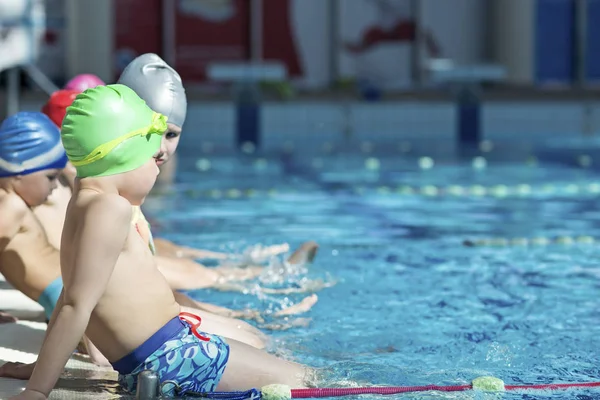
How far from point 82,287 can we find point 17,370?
2.24ft

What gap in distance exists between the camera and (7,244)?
3.76m

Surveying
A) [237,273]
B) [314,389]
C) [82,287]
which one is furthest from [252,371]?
[237,273]

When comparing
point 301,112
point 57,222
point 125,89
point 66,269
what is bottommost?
point 301,112

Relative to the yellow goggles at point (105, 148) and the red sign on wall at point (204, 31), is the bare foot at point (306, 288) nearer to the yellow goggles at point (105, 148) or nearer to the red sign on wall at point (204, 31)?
the yellow goggles at point (105, 148)

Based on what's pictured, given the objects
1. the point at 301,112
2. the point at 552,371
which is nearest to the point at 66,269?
the point at 552,371

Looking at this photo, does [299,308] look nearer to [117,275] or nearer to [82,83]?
[82,83]

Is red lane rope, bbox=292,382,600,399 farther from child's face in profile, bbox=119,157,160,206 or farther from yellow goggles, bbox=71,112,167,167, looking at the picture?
yellow goggles, bbox=71,112,167,167

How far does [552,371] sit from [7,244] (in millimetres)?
2004

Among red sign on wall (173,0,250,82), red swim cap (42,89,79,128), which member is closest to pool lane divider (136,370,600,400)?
red swim cap (42,89,79,128)

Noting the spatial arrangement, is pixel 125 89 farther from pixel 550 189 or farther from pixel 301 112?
pixel 301 112

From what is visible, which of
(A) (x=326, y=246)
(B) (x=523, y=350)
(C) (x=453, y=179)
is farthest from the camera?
(C) (x=453, y=179)

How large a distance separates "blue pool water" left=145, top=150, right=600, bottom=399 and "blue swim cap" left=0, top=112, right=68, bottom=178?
3.66 feet

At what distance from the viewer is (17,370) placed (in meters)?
3.21

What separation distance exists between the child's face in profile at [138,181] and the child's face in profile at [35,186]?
100 centimetres
